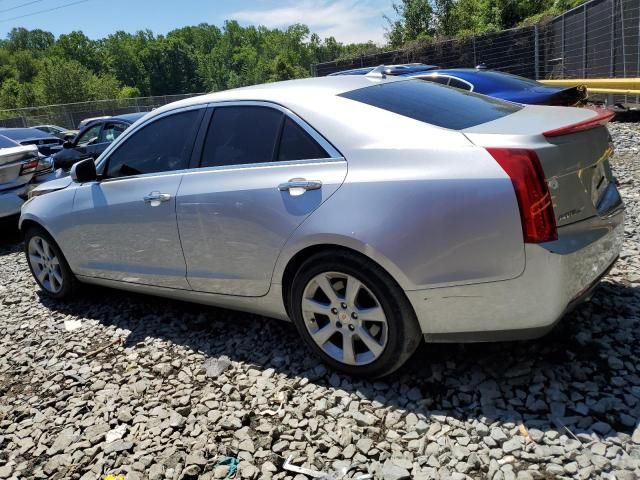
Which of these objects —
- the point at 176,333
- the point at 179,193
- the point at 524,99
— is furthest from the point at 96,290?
the point at 524,99

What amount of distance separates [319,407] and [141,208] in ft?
6.28

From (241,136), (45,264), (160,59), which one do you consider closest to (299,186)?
(241,136)

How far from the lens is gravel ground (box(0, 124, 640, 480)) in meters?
2.35

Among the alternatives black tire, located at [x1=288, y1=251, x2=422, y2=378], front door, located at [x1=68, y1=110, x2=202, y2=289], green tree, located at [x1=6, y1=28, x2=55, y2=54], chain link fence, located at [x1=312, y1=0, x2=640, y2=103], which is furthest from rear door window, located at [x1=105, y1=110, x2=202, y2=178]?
green tree, located at [x1=6, y1=28, x2=55, y2=54]

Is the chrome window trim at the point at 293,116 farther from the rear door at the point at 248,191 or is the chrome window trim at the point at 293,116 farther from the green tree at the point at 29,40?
the green tree at the point at 29,40

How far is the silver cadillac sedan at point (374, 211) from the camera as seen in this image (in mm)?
2379

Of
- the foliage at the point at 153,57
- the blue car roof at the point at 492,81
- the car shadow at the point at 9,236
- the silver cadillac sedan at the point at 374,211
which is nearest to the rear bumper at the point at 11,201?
the car shadow at the point at 9,236

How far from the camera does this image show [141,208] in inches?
147

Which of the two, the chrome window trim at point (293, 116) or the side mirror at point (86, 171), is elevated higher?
the chrome window trim at point (293, 116)

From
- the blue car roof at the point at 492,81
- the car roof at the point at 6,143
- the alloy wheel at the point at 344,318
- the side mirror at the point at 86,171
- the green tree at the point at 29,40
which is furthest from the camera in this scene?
the green tree at the point at 29,40

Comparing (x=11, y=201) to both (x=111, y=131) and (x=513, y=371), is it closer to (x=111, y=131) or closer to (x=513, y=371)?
(x=111, y=131)

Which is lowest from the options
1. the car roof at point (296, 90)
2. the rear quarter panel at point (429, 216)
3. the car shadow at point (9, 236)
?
the car shadow at point (9, 236)

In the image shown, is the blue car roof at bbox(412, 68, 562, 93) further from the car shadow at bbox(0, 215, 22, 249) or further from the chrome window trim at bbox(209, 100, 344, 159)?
the car shadow at bbox(0, 215, 22, 249)

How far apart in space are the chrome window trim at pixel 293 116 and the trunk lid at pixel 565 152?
698 millimetres
